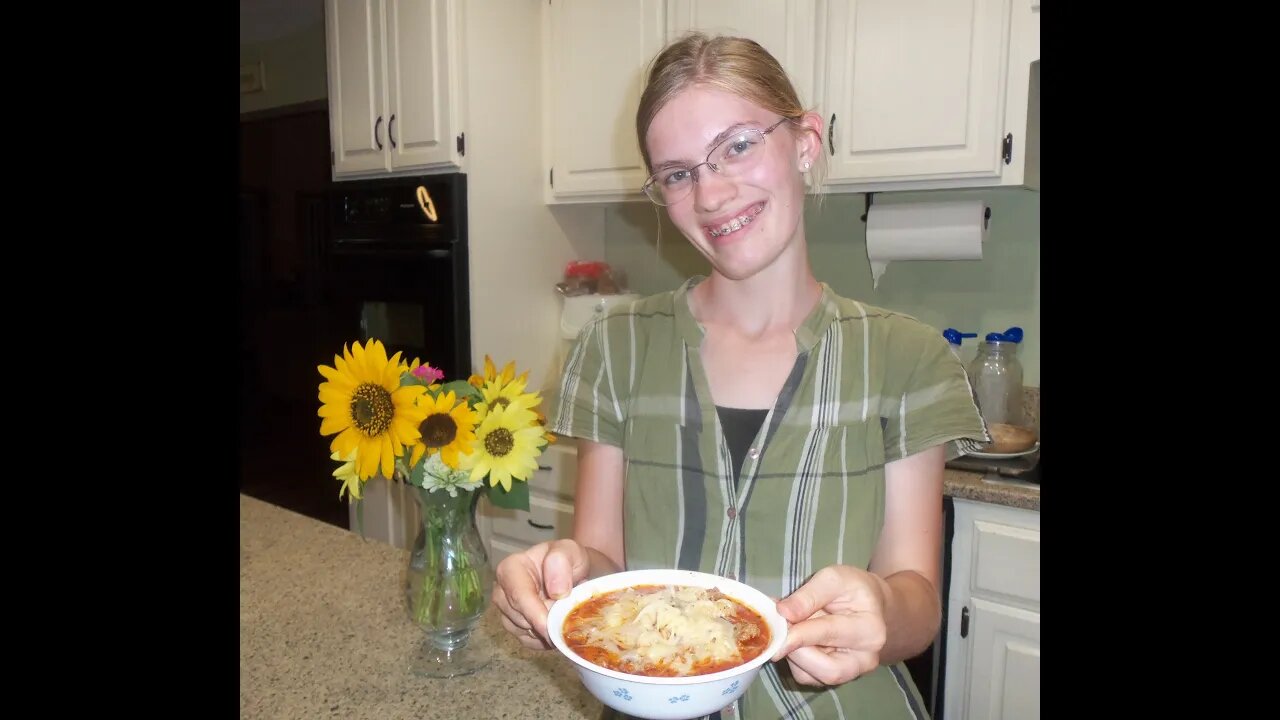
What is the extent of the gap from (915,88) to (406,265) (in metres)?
1.65

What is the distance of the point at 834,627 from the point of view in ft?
2.03

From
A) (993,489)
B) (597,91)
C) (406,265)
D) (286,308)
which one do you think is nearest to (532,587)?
(993,489)

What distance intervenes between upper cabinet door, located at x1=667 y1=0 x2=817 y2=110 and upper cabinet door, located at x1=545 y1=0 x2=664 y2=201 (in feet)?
0.51

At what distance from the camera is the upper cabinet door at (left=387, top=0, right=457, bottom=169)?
2420mm

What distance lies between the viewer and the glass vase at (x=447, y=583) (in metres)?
0.92

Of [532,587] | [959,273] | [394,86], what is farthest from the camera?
[394,86]

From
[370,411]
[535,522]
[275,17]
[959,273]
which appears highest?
[275,17]

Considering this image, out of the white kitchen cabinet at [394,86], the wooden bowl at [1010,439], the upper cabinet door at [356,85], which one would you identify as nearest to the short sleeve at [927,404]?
the wooden bowl at [1010,439]

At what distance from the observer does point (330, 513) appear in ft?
11.6

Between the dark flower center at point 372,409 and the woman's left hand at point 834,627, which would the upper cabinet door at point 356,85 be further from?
the woman's left hand at point 834,627

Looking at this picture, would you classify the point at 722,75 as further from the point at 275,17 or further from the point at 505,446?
the point at 275,17

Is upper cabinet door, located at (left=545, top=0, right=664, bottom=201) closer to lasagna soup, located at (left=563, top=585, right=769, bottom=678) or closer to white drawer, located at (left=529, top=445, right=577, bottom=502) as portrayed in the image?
white drawer, located at (left=529, top=445, right=577, bottom=502)
